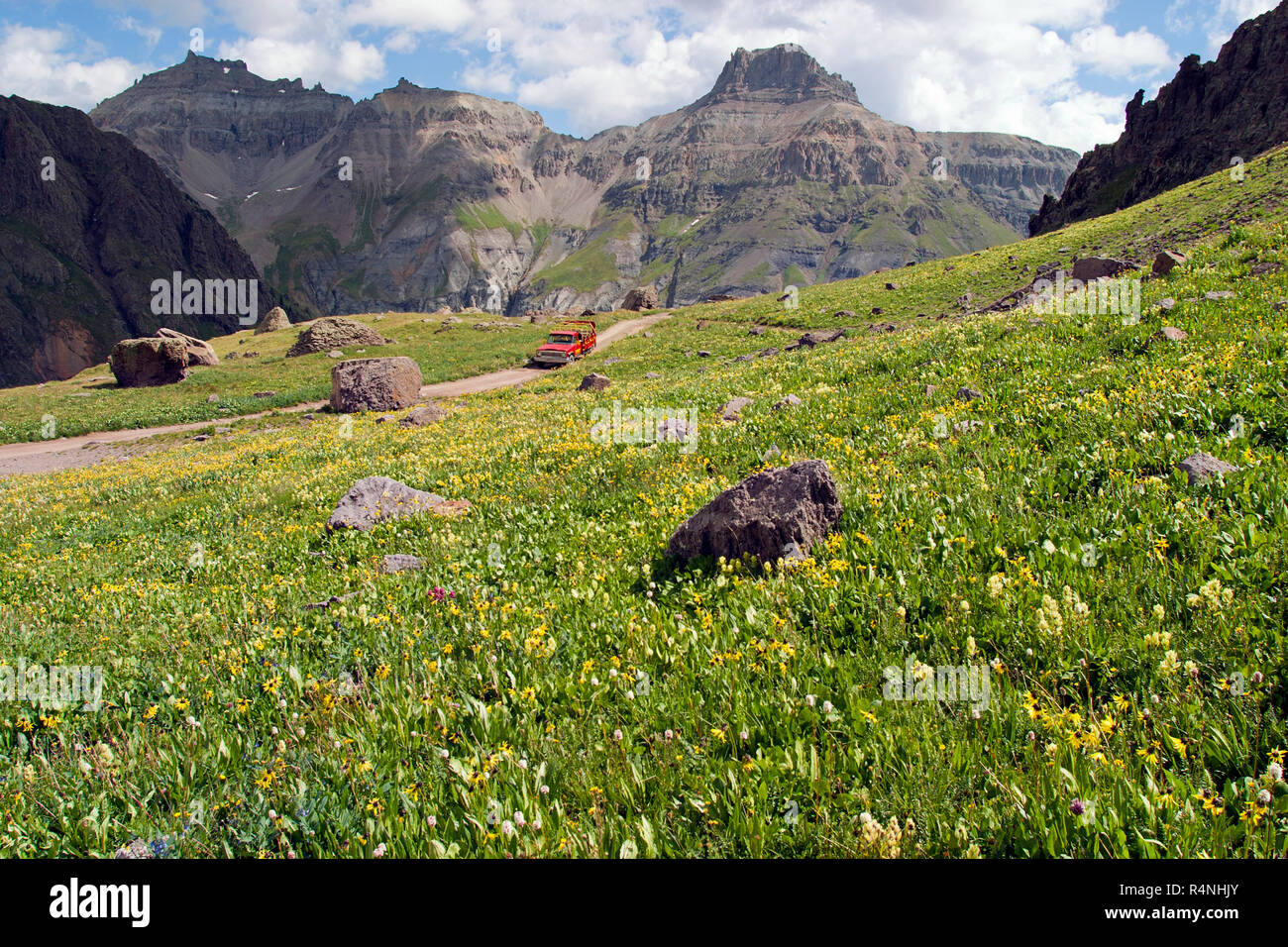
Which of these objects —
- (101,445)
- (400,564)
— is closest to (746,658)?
(400,564)

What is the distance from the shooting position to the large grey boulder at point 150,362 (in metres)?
43.9

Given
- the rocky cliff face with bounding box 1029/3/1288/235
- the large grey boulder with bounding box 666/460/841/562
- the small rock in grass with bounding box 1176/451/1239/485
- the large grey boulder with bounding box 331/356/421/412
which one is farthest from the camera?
the rocky cliff face with bounding box 1029/3/1288/235

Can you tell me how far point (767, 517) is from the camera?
239 inches

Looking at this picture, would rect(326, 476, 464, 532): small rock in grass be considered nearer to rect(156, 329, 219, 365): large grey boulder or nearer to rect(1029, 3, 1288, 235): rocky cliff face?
rect(156, 329, 219, 365): large grey boulder

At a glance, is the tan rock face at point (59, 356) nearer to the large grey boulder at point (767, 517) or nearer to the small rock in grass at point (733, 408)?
the small rock in grass at point (733, 408)

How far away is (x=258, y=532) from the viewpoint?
10.4 meters

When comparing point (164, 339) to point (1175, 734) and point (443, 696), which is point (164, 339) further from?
point (1175, 734)

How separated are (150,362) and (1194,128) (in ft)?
452

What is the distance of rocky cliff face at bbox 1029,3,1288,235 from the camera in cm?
8256

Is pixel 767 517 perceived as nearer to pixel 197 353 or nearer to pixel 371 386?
pixel 371 386

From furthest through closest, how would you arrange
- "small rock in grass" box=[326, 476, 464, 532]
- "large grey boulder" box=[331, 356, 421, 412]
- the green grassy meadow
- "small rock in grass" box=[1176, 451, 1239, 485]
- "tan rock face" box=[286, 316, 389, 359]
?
"tan rock face" box=[286, 316, 389, 359], "large grey boulder" box=[331, 356, 421, 412], "small rock in grass" box=[326, 476, 464, 532], "small rock in grass" box=[1176, 451, 1239, 485], the green grassy meadow

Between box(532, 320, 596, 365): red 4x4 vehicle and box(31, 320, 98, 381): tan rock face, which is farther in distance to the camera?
box(31, 320, 98, 381): tan rock face

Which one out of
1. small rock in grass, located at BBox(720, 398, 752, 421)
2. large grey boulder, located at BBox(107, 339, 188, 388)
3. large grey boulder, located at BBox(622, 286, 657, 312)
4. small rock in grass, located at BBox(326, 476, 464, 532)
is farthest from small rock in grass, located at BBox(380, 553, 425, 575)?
large grey boulder, located at BBox(622, 286, 657, 312)

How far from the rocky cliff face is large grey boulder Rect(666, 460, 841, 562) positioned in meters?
101
